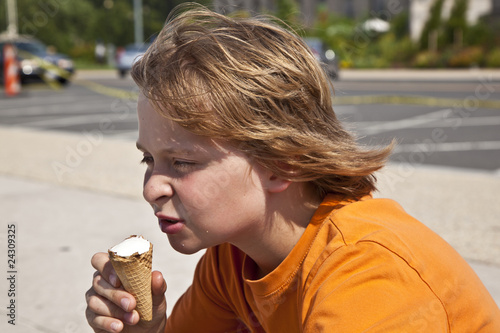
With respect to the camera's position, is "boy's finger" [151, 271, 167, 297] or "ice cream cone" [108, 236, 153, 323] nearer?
"ice cream cone" [108, 236, 153, 323]

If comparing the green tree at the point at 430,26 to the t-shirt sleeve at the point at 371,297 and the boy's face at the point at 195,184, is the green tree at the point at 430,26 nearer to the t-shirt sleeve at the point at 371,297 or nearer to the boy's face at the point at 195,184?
the boy's face at the point at 195,184

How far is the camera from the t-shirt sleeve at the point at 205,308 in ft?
6.61

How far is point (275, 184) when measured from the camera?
159cm

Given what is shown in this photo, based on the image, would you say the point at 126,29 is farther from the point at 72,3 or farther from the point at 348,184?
the point at 348,184

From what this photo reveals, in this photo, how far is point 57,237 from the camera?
409cm

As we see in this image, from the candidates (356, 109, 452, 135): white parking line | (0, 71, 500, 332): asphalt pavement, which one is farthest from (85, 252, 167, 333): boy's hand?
(356, 109, 452, 135): white parking line

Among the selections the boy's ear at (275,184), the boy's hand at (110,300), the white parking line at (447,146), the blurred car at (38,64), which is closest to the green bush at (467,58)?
the blurred car at (38,64)

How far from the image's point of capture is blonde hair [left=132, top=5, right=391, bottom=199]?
147cm

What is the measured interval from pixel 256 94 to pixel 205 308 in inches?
34.4

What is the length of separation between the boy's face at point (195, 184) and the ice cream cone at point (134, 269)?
92 millimetres

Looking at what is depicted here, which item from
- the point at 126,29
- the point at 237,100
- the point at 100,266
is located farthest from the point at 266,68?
the point at 126,29

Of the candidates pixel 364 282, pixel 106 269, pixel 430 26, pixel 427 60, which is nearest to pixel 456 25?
pixel 430 26

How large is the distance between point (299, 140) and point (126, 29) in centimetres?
4456

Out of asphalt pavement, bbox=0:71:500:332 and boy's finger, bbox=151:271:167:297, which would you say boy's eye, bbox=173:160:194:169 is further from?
asphalt pavement, bbox=0:71:500:332
